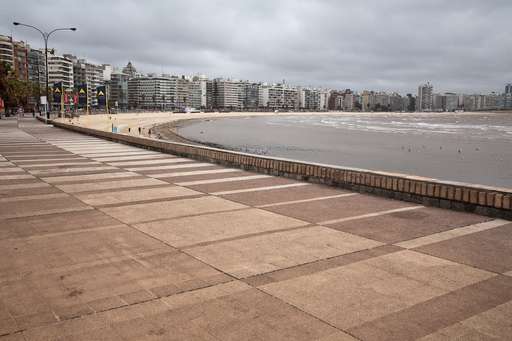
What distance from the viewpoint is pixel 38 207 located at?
7750 mm

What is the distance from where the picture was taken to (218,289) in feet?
14.3

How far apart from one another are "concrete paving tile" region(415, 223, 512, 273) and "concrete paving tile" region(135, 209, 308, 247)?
6.54ft

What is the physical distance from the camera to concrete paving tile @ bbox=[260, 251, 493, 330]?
3.95m

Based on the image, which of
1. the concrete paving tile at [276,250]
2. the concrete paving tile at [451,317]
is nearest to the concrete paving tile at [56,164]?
the concrete paving tile at [276,250]

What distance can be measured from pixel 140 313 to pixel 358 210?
188 inches

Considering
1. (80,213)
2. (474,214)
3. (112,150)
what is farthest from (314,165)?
(112,150)

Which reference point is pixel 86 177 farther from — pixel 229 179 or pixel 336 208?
pixel 336 208

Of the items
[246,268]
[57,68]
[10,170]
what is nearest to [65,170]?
[10,170]

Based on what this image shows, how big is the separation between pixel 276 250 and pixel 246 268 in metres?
0.72

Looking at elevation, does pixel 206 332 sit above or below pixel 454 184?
below

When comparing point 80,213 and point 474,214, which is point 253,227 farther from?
point 474,214

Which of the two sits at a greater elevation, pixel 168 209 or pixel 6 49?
pixel 6 49

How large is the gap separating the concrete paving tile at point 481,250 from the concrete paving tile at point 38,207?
5.54 meters

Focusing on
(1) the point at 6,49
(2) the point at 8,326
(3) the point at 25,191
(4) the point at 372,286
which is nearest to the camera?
(2) the point at 8,326
